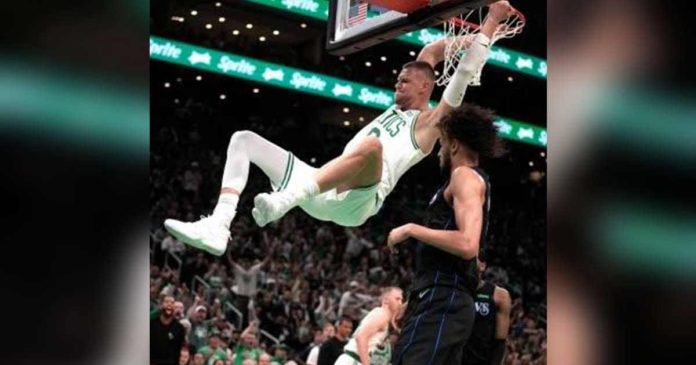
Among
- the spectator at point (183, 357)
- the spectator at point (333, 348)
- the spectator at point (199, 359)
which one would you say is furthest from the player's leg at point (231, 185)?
the spectator at point (199, 359)

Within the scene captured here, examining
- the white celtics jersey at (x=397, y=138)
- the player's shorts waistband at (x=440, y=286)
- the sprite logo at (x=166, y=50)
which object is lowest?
the player's shorts waistband at (x=440, y=286)

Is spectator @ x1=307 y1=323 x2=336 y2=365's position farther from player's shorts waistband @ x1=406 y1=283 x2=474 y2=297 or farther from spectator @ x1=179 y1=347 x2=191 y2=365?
player's shorts waistband @ x1=406 y1=283 x2=474 y2=297

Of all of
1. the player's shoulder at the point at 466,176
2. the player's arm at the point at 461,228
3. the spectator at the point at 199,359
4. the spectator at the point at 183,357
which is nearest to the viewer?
the player's arm at the point at 461,228

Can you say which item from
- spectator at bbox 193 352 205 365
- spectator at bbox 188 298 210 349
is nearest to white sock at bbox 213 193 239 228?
spectator at bbox 193 352 205 365

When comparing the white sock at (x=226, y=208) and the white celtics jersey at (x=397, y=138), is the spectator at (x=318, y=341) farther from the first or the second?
the white sock at (x=226, y=208)

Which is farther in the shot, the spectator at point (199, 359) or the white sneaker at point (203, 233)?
the spectator at point (199, 359)

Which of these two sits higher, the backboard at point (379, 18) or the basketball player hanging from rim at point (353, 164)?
the backboard at point (379, 18)

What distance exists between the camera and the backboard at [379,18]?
16.0ft

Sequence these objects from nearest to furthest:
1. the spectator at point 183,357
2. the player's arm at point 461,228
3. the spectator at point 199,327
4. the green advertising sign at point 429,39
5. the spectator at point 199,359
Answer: the player's arm at point 461,228, the spectator at point 183,357, the spectator at point 199,359, the spectator at point 199,327, the green advertising sign at point 429,39

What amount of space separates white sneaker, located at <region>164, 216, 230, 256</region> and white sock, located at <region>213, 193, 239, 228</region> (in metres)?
0.06

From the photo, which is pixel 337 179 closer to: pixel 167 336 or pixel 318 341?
pixel 167 336

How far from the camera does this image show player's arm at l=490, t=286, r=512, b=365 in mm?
6129

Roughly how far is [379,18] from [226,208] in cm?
143

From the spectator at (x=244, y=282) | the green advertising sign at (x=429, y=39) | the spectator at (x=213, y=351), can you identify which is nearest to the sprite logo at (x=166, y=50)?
the green advertising sign at (x=429, y=39)
